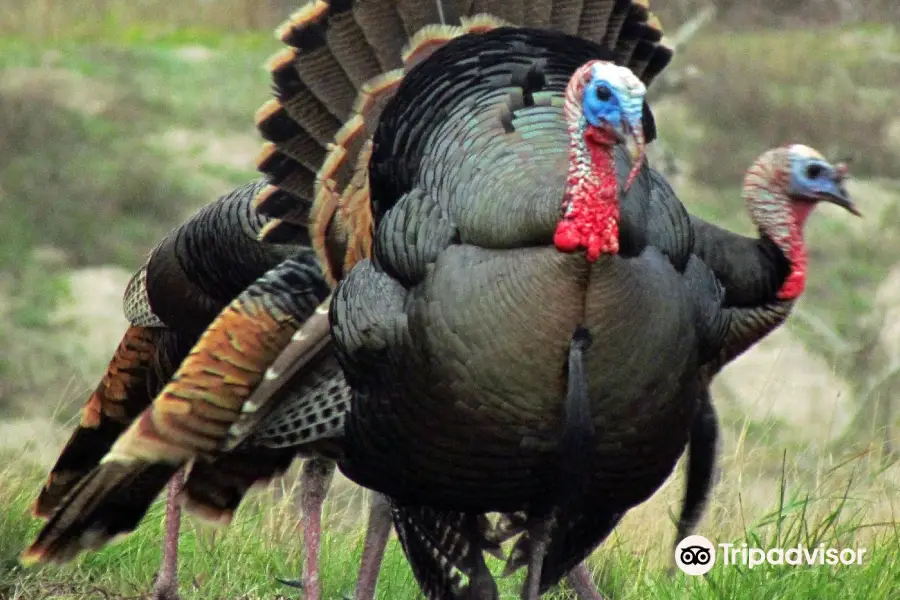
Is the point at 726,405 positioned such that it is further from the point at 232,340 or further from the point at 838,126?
the point at 232,340

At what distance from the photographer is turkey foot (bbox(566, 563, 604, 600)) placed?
4.91 metres

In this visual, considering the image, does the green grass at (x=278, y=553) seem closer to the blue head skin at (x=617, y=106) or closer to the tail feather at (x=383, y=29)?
the blue head skin at (x=617, y=106)

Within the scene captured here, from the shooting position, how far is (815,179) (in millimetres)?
5391

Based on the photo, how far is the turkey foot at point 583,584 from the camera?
4913 millimetres

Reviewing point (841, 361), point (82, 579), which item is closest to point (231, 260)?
point (82, 579)

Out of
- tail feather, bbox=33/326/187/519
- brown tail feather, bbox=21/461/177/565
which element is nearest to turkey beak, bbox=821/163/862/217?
tail feather, bbox=33/326/187/519

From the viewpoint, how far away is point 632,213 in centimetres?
379

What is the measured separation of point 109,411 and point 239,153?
6.21 m

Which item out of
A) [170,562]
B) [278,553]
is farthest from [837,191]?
[170,562]

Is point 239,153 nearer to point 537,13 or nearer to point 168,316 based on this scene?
point 168,316

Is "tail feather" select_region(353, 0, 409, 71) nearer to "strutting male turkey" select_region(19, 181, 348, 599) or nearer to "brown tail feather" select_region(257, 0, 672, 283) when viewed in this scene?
"brown tail feather" select_region(257, 0, 672, 283)

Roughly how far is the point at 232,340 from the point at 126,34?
907 centimetres

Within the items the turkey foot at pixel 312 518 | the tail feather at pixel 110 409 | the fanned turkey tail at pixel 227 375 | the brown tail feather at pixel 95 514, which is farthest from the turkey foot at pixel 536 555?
the tail feather at pixel 110 409

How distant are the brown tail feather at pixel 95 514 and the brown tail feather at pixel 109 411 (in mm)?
300
